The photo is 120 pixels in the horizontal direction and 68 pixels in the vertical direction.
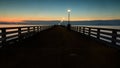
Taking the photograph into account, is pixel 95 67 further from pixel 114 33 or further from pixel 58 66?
pixel 114 33

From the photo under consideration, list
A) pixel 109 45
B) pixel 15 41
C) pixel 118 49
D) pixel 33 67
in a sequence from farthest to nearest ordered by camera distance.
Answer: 1. pixel 15 41
2. pixel 109 45
3. pixel 118 49
4. pixel 33 67

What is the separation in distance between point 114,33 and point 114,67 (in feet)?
17.3

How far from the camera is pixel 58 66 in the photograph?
646 centimetres

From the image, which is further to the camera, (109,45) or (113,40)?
(109,45)

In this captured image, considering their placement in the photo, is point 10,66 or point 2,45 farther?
point 2,45

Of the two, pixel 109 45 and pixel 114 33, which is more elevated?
pixel 114 33

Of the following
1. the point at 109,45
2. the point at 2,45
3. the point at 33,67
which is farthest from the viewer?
the point at 109,45

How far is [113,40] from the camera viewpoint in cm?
1129

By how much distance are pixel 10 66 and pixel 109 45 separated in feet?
24.4

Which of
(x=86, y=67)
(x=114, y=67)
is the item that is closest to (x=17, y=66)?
(x=86, y=67)

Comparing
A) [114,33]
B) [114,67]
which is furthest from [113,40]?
[114,67]

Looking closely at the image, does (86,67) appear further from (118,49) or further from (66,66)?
(118,49)

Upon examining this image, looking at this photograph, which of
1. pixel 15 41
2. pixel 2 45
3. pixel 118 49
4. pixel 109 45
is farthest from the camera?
pixel 15 41

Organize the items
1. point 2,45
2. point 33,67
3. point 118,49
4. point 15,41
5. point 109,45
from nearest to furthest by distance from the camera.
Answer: point 33,67 → point 118,49 → point 2,45 → point 109,45 → point 15,41
